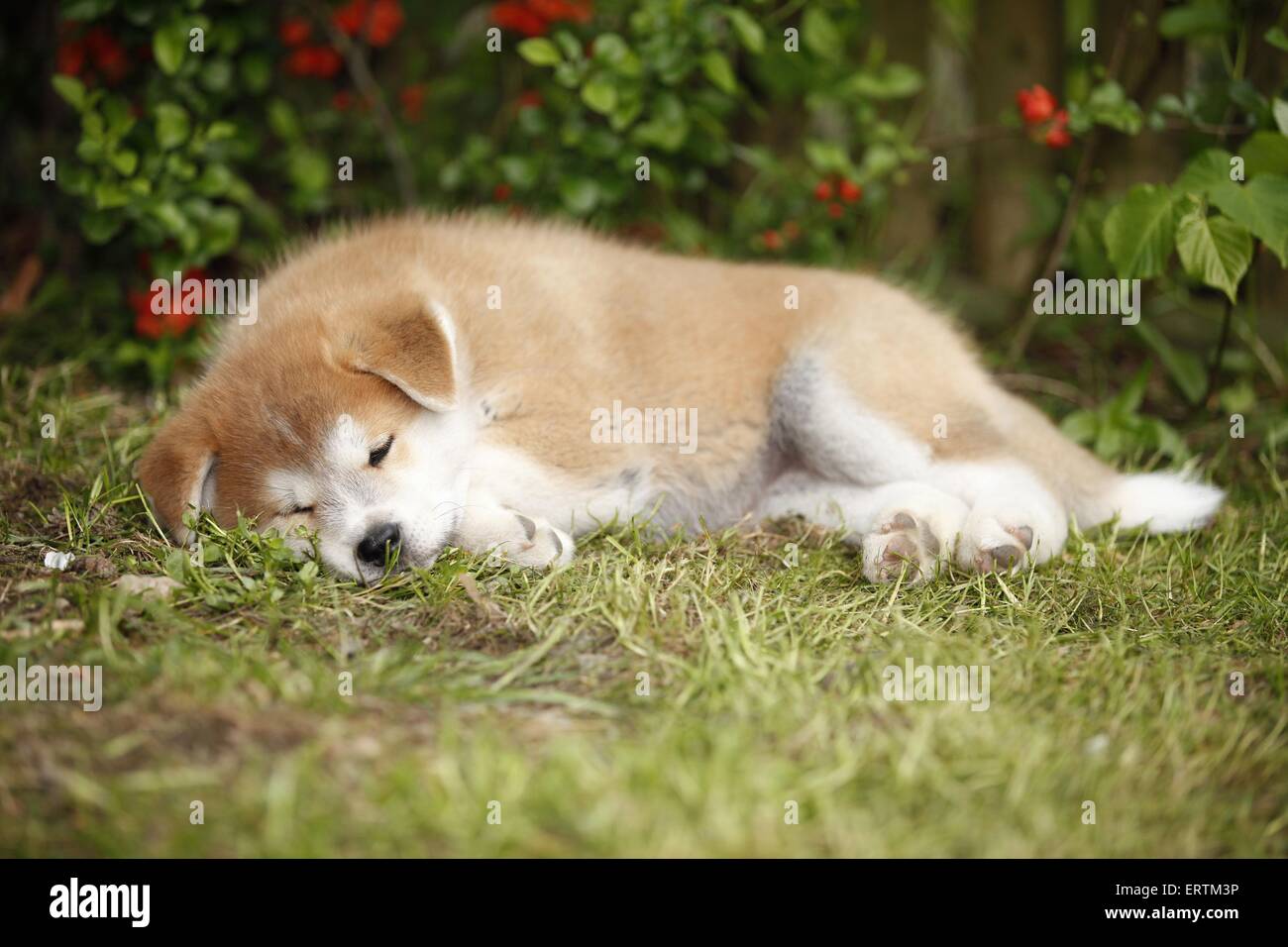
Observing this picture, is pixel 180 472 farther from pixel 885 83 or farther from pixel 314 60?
pixel 885 83

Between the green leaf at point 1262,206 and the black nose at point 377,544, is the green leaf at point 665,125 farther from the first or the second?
the black nose at point 377,544

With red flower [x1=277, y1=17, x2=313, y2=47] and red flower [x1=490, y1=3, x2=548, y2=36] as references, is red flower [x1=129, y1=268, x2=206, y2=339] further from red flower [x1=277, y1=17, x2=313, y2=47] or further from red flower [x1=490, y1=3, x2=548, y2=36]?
red flower [x1=490, y1=3, x2=548, y2=36]

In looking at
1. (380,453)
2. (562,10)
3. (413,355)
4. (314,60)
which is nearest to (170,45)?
(314,60)

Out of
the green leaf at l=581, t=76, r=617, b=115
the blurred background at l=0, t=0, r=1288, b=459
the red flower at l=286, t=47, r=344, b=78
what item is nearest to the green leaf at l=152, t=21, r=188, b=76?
the blurred background at l=0, t=0, r=1288, b=459

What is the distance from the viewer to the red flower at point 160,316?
4.70 metres

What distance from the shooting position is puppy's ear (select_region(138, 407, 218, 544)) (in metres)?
3.33

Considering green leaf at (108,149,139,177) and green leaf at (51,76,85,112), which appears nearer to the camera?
green leaf at (51,76,85,112)

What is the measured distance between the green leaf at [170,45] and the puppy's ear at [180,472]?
5.86ft

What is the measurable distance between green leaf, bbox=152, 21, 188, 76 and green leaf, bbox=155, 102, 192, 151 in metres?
0.15

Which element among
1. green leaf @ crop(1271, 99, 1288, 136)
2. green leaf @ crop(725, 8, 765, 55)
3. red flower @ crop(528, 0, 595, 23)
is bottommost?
green leaf @ crop(1271, 99, 1288, 136)

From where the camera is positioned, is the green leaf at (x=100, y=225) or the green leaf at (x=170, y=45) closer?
the green leaf at (x=170, y=45)

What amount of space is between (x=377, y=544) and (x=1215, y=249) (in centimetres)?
304

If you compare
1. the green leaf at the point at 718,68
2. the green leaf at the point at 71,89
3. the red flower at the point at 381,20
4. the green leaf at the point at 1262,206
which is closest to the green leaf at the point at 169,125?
the green leaf at the point at 71,89

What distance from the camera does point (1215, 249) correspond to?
3.86m
